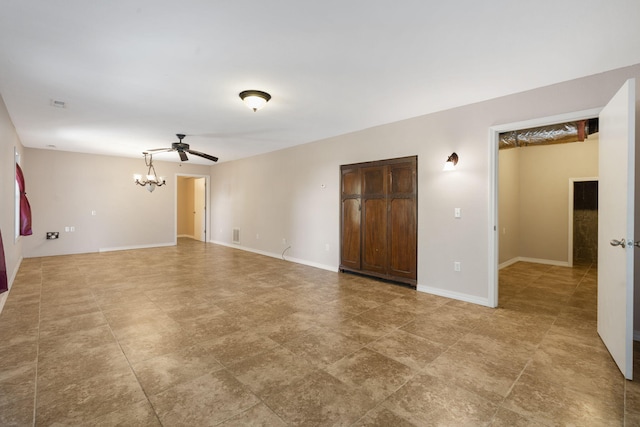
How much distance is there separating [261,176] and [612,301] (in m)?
6.40

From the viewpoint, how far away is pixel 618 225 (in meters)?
2.22

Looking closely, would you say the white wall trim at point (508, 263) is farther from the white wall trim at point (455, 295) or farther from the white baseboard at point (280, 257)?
the white baseboard at point (280, 257)

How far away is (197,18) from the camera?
203 centimetres

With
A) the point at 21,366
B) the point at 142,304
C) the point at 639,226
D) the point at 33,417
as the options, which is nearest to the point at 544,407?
the point at 639,226

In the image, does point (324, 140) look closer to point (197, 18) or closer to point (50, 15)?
point (197, 18)

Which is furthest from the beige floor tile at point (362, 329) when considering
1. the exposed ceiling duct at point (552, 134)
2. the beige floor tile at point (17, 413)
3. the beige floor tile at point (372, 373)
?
the exposed ceiling duct at point (552, 134)

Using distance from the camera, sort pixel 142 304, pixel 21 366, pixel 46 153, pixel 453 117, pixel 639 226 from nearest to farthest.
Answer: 1. pixel 21 366
2. pixel 639 226
3. pixel 142 304
4. pixel 453 117
5. pixel 46 153

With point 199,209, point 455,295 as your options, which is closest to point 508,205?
point 455,295

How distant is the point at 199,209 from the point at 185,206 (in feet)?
4.36

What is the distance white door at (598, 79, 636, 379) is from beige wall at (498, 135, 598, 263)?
325 cm

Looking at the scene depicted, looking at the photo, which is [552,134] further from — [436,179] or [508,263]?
[508,263]

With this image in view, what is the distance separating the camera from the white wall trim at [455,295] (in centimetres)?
359

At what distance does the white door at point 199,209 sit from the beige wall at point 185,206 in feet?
1.41

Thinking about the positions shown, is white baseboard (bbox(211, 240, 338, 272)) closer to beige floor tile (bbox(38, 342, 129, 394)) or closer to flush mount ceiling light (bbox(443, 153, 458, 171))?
flush mount ceiling light (bbox(443, 153, 458, 171))
